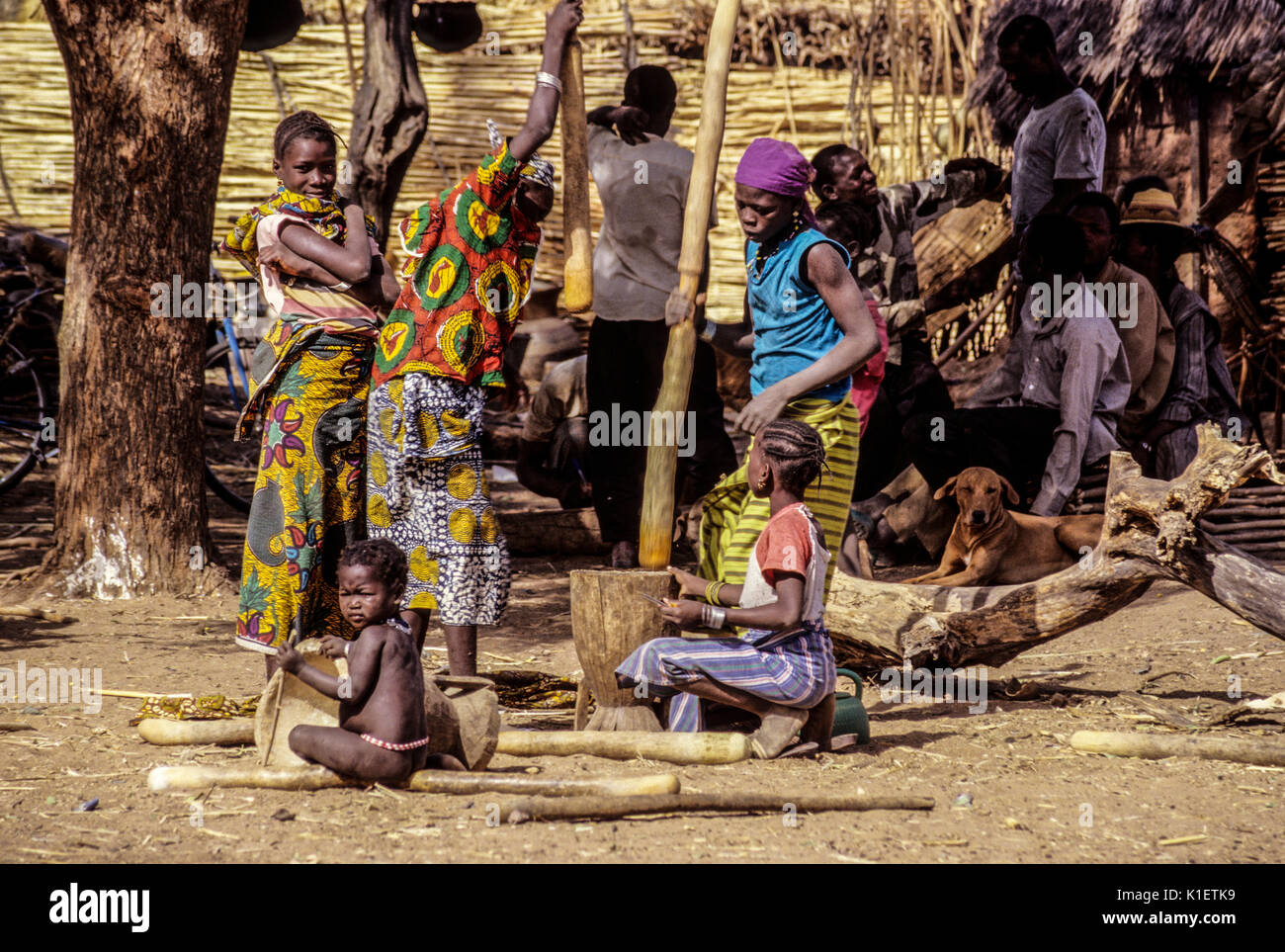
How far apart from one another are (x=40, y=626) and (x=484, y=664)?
1.87m

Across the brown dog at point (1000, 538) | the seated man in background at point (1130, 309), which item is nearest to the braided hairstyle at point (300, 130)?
the brown dog at point (1000, 538)

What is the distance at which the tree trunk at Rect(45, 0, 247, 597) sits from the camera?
19.3ft

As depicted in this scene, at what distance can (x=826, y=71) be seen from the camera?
12.0m

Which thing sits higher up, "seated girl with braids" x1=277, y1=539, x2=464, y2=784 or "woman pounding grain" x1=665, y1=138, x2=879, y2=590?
"woman pounding grain" x1=665, y1=138, x2=879, y2=590

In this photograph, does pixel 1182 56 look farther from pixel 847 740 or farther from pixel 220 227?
pixel 220 227

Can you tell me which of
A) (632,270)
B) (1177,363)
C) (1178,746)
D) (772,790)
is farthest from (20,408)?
(1178,746)

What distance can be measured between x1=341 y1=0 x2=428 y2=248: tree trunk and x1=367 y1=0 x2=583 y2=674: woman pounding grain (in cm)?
382

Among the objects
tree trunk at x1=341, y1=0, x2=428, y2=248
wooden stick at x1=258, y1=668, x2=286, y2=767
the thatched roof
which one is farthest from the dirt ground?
the thatched roof

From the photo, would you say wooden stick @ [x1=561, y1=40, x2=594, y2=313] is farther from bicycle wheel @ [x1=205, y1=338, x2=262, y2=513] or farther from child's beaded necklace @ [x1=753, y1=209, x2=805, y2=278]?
bicycle wheel @ [x1=205, y1=338, x2=262, y2=513]

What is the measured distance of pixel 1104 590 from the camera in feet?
14.8

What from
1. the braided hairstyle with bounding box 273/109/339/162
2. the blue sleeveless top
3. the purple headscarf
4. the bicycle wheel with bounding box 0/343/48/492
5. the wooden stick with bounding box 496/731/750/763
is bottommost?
the wooden stick with bounding box 496/731/750/763

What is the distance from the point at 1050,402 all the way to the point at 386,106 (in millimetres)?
4033

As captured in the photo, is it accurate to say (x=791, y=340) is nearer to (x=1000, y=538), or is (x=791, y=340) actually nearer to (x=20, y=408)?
(x=1000, y=538)

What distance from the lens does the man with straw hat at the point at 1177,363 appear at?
22.9 feet
